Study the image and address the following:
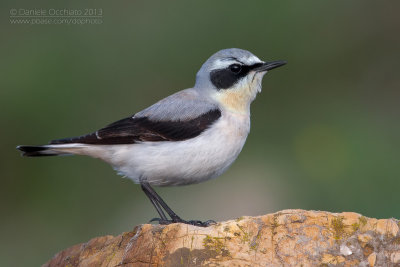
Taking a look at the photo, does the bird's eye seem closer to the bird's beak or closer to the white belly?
the bird's beak

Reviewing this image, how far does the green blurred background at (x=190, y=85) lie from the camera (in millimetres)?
14820

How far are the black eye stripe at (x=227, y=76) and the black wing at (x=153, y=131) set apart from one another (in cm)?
46

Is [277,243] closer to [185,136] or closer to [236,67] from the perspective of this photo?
[185,136]

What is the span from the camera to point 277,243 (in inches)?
290

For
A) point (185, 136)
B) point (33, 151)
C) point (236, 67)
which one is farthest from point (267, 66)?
point (33, 151)

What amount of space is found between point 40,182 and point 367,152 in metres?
7.73

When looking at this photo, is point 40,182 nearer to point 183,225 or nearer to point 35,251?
point 35,251

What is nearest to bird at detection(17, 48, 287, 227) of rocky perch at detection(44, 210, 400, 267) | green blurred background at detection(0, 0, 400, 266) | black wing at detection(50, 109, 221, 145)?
black wing at detection(50, 109, 221, 145)

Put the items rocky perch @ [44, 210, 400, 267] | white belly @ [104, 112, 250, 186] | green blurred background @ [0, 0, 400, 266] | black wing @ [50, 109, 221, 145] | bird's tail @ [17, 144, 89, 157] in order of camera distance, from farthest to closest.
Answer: green blurred background @ [0, 0, 400, 266] < bird's tail @ [17, 144, 89, 157] < black wing @ [50, 109, 221, 145] < white belly @ [104, 112, 250, 186] < rocky perch @ [44, 210, 400, 267]

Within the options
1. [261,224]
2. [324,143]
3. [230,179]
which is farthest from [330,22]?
[261,224]

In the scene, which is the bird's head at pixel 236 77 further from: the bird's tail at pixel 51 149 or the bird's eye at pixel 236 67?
the bird's tail at pixel 51 149

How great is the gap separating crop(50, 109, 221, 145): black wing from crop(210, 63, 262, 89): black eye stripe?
0.46 metres

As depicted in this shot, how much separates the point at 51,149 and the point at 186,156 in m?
2.01

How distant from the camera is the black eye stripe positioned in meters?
9.84
